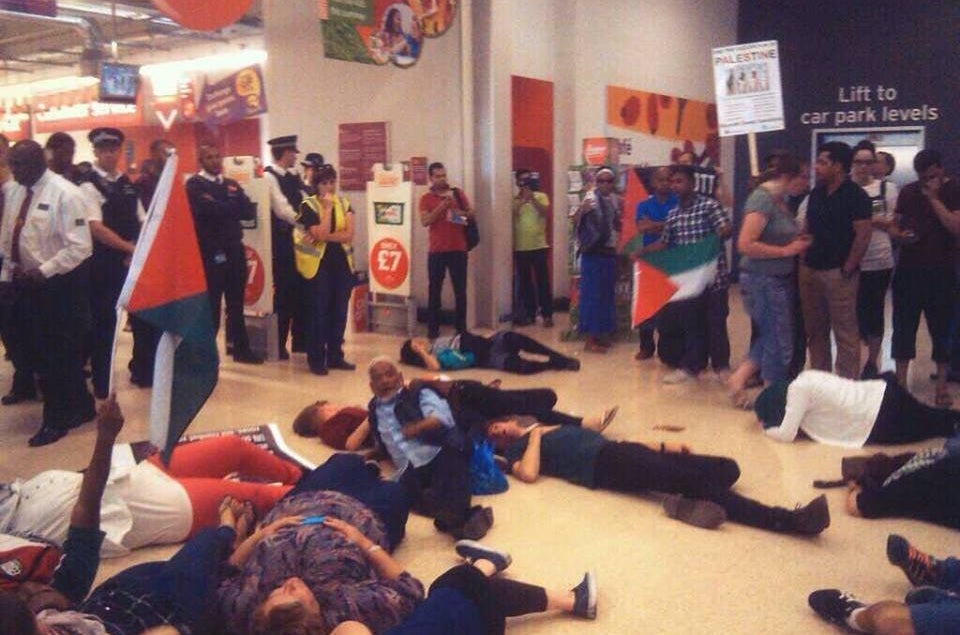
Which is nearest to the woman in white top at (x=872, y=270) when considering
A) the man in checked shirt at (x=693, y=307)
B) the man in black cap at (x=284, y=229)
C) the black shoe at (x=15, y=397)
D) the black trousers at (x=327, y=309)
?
the man in checked shirt at (x=693, y=307)

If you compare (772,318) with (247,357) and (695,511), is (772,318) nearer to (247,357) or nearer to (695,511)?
(695,511)

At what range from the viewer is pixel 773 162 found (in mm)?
5594

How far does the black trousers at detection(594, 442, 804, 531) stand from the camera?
3.55m

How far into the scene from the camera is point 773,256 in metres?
5.14

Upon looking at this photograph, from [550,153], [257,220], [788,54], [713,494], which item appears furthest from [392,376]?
[788,54]

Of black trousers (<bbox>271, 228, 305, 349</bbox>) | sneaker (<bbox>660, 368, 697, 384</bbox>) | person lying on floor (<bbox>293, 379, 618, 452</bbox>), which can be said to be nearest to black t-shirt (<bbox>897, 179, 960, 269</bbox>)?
sneaker (<bbox>660, 368, 697, 384</bbox>)

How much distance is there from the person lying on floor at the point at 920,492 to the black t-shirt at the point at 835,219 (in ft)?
5.58

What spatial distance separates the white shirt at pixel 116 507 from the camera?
9.85 feet

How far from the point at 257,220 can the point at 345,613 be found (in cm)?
491

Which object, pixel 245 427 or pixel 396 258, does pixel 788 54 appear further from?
pixel 245 427

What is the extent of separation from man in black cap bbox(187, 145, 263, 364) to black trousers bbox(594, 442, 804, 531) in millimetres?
3414

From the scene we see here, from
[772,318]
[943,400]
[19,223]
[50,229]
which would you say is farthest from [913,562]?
[19,223]

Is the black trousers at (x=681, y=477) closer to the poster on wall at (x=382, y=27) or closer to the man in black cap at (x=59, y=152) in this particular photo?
the man in black cap at (x=59, y=152)

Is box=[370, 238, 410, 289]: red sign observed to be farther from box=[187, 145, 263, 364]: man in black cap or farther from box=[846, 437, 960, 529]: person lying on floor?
box=[846, 437, 960, 529]: person lying on floor
